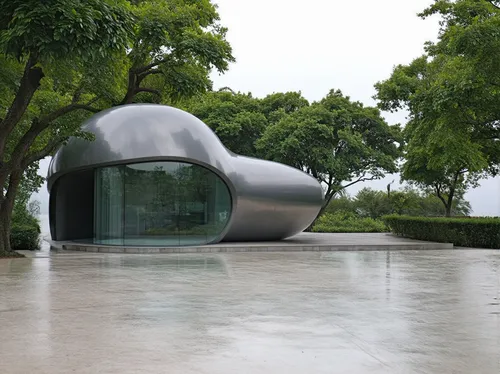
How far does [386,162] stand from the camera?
1458 inches

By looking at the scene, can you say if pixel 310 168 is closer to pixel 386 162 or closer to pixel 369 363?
pixel 386 162

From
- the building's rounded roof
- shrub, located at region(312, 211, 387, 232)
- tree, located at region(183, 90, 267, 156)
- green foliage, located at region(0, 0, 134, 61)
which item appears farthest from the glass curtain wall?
tree, located at region(183, 90, 267, 156)

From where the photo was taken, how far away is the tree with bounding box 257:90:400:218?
1391 inches

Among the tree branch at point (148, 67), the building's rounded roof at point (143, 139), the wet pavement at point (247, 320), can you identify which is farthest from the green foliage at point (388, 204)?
the wet pavement at point (247, 320)

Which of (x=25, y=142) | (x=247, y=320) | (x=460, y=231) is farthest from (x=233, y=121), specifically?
(x=247, y=320)

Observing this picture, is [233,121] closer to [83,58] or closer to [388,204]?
[388,204]

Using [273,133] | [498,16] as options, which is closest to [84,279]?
[498,16]

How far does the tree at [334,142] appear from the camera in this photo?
35344mm

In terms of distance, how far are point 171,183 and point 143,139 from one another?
1.85 meters

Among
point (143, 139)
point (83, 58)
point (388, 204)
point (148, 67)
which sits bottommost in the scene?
point (388, 204)

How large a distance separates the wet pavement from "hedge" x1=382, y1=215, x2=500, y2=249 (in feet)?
33.5

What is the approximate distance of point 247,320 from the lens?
6.99 m

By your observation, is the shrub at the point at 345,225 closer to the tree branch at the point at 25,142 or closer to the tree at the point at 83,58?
the tree at the point at 83,58

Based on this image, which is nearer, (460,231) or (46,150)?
(46,150)
